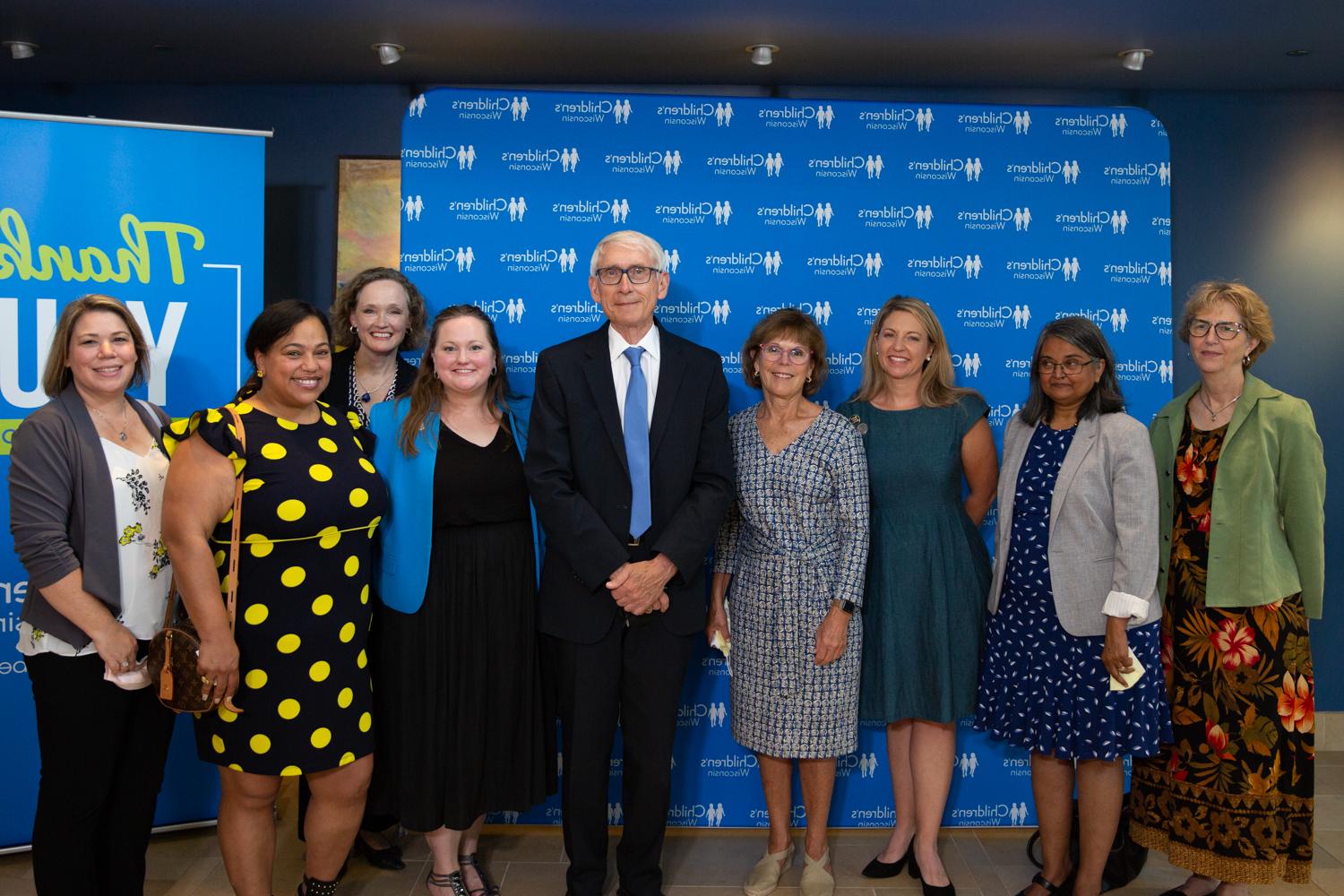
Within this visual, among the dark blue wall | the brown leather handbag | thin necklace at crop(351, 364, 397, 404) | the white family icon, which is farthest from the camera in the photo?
the dark blue wall

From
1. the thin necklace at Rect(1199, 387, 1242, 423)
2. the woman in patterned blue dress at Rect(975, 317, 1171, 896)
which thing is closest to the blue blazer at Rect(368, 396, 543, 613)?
the woman in patterned blue dress at Rect(975, 317, 1171, 896)

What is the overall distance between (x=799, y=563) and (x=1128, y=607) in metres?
0.88

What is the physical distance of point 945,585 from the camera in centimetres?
297

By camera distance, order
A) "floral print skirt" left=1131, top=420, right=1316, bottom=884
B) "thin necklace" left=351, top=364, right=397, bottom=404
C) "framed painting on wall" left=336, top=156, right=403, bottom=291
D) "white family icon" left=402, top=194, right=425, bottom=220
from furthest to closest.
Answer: "framed painting on wall" left=336, top=156, right=403, bottom=291 < "white family icon" left=402, top=194, right=425, bottom=220 < "thin necklace" left=351, top=364, right=397, bottom=404 < "floral print skirt" left=1131, top=420, right=1316, bottom=884

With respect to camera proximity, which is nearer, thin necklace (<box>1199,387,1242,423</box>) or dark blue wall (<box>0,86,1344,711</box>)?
thin necklace (<box>1199,387,1242,423</box>)

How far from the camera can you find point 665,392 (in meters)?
2.76

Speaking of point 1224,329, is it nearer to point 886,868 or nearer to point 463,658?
point 886,868

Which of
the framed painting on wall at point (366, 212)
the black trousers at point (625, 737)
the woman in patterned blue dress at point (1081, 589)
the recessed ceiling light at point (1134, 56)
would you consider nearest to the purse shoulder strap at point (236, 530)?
the black trousers at point (625, 737)

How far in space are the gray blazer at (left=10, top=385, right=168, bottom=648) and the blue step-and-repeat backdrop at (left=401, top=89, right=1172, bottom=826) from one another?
1263mm

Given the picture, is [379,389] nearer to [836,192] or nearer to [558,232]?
[558,232]

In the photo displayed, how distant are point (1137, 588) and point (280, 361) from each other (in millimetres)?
2278

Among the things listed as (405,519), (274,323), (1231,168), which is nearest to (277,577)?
(405,519)

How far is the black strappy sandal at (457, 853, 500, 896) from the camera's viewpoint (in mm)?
2941

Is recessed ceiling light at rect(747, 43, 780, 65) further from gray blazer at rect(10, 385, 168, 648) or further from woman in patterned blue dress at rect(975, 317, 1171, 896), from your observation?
gray blazer at rect(10, 385, 168, 648)
